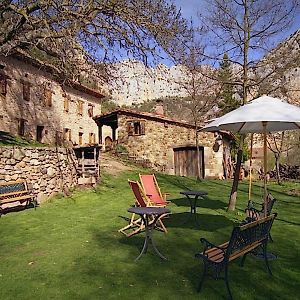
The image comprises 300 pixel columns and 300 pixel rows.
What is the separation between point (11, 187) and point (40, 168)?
1.52m

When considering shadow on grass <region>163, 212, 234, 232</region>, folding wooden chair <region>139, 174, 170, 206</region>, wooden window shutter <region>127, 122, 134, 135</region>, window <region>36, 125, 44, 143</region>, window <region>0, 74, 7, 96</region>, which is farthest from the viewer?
window <region>36, 125, 44, 143</region>

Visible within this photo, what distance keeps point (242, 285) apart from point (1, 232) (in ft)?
17.2

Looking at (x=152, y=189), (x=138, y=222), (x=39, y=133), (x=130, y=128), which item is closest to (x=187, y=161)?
(x=130, y=128)

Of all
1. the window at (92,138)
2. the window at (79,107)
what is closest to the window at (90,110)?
the window at (79,107)

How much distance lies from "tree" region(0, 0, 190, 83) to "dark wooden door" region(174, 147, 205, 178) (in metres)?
12.4

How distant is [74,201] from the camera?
36.8 feet

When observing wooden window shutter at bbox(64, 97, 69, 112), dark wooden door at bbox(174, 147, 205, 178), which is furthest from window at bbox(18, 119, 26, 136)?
dark wooden door at bbox(174, 147, 205, 178)

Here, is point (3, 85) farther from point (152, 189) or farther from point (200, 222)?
point (200, 222)

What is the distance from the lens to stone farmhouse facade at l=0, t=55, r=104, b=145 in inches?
825

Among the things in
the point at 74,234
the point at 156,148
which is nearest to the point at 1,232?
the point at 74,234

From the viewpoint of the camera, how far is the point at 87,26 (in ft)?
31.5

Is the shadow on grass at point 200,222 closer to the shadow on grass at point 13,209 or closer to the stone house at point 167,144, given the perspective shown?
the shadow on grass at point 13,209

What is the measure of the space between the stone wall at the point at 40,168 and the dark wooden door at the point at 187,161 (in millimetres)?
10296

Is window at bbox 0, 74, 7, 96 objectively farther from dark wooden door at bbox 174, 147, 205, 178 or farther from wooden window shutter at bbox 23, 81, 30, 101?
dark wooden door at bbox 174, 147, 205, 178
